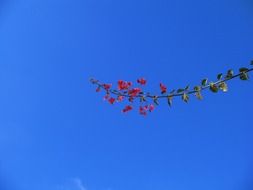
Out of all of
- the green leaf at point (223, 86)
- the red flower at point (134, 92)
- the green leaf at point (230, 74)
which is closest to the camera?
the green leaf at point (230, 74)

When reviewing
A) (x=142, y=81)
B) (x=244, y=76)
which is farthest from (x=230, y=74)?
(x=142, y=81)

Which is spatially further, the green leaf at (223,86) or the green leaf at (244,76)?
the green leaf at (223,86)

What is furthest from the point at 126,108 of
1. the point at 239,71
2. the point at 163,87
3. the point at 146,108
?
the point at 239,71

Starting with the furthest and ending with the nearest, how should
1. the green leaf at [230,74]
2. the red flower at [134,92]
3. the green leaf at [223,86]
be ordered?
the red flower at [134,92] → the green leaf at [223,86] → the green leaf at [230,74]

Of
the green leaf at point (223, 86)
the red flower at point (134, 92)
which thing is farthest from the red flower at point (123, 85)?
the green leaf at point (223, 86)

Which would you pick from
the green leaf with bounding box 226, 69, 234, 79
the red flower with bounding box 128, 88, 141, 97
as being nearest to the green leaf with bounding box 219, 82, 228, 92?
the green leaf with bounding box 226, 69, 234, 79

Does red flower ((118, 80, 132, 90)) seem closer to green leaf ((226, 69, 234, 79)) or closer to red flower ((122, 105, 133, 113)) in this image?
red flower ((122, 105, 133, 113))

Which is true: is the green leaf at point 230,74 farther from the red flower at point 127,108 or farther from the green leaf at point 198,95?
the red flower at point 127,108

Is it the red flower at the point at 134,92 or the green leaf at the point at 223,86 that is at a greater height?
the green leaf at the point at 223,86

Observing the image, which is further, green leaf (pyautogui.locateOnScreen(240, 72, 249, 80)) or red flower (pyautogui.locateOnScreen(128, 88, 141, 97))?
red flower (pyautogui.locateOnScreen(128, 88, 141, 97))

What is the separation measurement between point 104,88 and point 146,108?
3.02ft

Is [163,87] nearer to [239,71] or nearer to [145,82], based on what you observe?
[145,82]

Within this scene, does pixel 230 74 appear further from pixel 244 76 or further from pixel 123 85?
pixel 123 85

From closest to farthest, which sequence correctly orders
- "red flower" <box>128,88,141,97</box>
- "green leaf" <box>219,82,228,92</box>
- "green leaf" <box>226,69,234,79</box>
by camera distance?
"green leaf" <box>226,69,234,79</box>
"green leaf" <box>219,82,228,92</box>
"red flower" <box>128,88,141,97</box>
